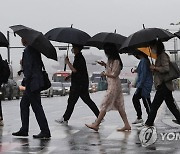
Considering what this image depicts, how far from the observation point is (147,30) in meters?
10.9

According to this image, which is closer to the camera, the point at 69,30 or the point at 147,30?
the point at 147,30

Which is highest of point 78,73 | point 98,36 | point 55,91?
point 98,36

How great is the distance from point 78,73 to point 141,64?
4.73 feet

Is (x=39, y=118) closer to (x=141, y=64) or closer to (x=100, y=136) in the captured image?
(x=100, y=136)

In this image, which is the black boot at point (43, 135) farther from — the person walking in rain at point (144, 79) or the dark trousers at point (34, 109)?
the person walking in rain at point (144, 79)

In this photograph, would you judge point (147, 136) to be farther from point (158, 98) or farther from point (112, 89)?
point (112, 89)

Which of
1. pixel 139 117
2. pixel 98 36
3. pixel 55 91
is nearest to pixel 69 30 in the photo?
pixel 98 36

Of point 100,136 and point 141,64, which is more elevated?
point 141,64

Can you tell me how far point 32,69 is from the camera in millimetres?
10023

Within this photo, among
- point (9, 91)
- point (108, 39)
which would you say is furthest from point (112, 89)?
point (9, 91)

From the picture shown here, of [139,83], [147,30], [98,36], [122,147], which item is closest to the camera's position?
[122,147]

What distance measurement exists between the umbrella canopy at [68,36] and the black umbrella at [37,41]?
1.77m

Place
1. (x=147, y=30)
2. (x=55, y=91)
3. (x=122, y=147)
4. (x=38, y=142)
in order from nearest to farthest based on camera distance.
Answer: (x=122, y=147) → (x=38, y=142) → (x=147, y=30) → (x=55, y=91)

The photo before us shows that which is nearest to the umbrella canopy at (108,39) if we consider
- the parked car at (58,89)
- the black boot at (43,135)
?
the black boot at (43,135)
